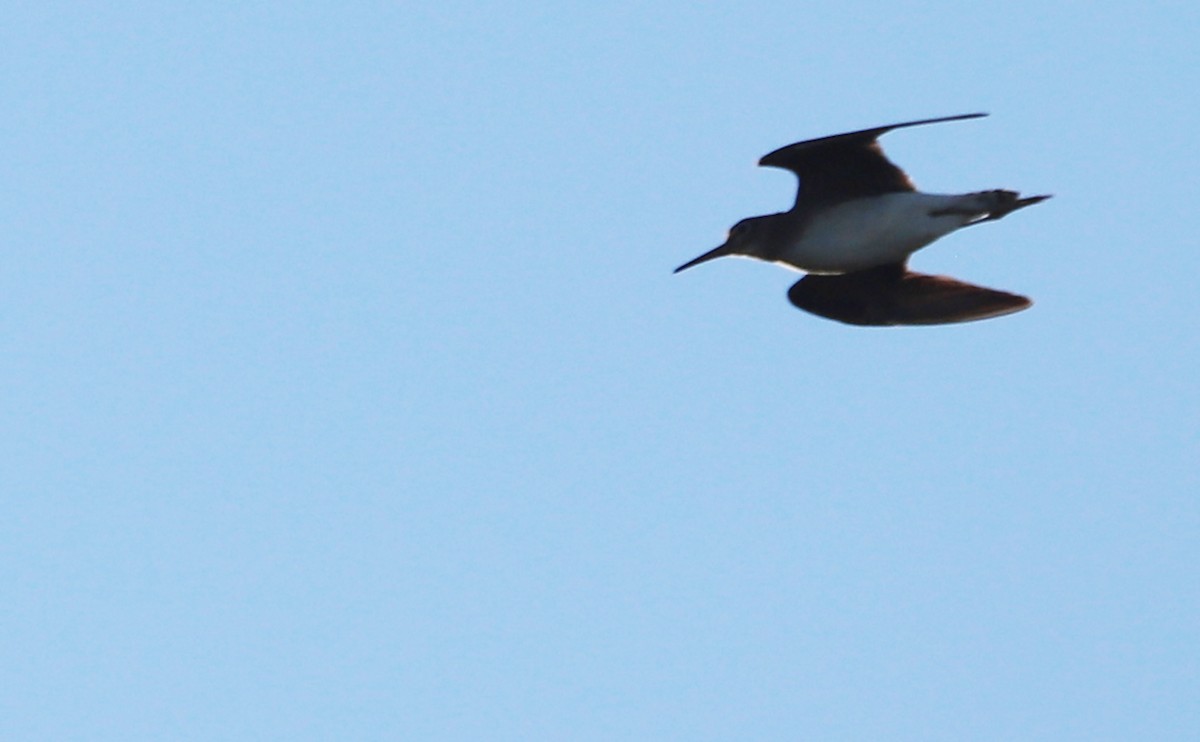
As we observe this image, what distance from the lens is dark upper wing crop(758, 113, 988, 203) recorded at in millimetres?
14297

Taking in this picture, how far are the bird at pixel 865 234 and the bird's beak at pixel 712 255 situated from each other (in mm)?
75

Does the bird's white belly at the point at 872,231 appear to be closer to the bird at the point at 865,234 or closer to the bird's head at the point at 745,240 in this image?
the bird at the point at 865,234

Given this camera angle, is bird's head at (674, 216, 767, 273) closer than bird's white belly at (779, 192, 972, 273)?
No

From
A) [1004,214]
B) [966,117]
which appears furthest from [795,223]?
[966,117]

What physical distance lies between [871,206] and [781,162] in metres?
0.71

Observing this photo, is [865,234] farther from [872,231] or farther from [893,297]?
[893,297]

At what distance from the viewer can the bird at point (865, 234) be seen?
1420cm

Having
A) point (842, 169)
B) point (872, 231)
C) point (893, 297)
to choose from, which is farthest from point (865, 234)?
point (893, 297)

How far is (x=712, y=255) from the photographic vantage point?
16.0 m

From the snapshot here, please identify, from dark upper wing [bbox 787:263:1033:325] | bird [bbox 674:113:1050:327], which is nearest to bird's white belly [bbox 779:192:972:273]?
bird [bbox 674:113:1050:327]

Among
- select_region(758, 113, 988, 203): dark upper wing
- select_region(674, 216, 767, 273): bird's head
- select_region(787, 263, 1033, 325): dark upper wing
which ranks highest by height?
select_region(758, 113, 988, 203): dark upper wing

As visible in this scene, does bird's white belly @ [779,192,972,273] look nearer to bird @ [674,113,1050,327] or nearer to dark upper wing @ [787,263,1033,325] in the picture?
bird @ [674,113,1050,327]

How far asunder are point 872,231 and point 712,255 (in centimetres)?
191

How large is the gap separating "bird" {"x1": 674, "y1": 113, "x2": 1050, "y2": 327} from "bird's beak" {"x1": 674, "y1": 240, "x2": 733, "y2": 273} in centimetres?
8
